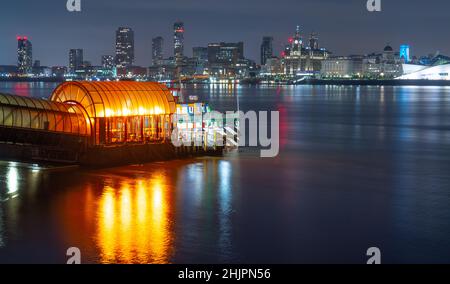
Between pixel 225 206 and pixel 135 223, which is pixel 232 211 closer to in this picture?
pixel 225 206

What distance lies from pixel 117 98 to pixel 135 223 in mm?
11954

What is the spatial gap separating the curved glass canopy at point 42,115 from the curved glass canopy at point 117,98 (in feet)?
1.91

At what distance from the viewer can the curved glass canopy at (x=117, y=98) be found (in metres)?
28.8

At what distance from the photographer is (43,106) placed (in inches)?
1085

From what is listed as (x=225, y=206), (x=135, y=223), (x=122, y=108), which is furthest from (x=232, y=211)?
(x=122, y=108)

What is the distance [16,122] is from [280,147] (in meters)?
17.9

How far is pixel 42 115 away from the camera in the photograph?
27.3 meters

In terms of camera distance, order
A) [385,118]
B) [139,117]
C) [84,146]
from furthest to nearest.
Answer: [385,118]
[139,117]
[84,146]

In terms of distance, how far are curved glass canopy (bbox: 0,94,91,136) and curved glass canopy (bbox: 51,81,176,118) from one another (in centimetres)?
58

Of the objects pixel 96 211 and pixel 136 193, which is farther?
pixel 136 193

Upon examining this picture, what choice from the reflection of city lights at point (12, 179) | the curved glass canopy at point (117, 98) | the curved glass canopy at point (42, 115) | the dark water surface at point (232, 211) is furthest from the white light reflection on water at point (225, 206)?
the reflection of city lights at point (12, 179)

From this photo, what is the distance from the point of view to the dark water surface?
647 inches
